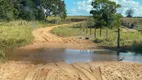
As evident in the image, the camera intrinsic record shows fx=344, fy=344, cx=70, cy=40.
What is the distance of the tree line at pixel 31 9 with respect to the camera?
2428 inches

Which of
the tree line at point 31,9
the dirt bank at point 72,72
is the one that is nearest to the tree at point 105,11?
the dirt bank at point 72,72

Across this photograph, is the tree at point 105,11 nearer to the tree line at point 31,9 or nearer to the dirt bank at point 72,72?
the dirt bank at point 72,72

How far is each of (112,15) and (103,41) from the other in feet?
13.7

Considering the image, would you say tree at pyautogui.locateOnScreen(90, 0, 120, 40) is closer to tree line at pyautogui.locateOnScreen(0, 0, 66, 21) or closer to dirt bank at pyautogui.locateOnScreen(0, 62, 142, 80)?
dirt bank at pyautogui.locateOnScreen(0, 62, 142, 80)

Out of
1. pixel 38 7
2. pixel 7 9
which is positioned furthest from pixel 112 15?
pixel 38 7

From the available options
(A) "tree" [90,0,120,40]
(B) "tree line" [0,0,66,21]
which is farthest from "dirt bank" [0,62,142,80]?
(B) "tree line" [0,0,66,21]

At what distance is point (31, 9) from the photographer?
8138 cm

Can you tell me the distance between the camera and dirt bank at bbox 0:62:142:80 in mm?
13938

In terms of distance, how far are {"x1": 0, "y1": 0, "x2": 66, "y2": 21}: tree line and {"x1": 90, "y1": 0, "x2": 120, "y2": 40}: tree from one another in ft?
85.2

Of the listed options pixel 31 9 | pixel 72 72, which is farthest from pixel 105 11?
pixel 31 9

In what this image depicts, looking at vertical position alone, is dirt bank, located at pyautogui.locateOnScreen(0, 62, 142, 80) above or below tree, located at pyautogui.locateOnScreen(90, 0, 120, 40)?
below

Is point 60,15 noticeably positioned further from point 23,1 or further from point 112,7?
point 112,7

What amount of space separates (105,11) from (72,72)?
67.3 ft

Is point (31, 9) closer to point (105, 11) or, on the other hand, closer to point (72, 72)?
point (105, 11)
